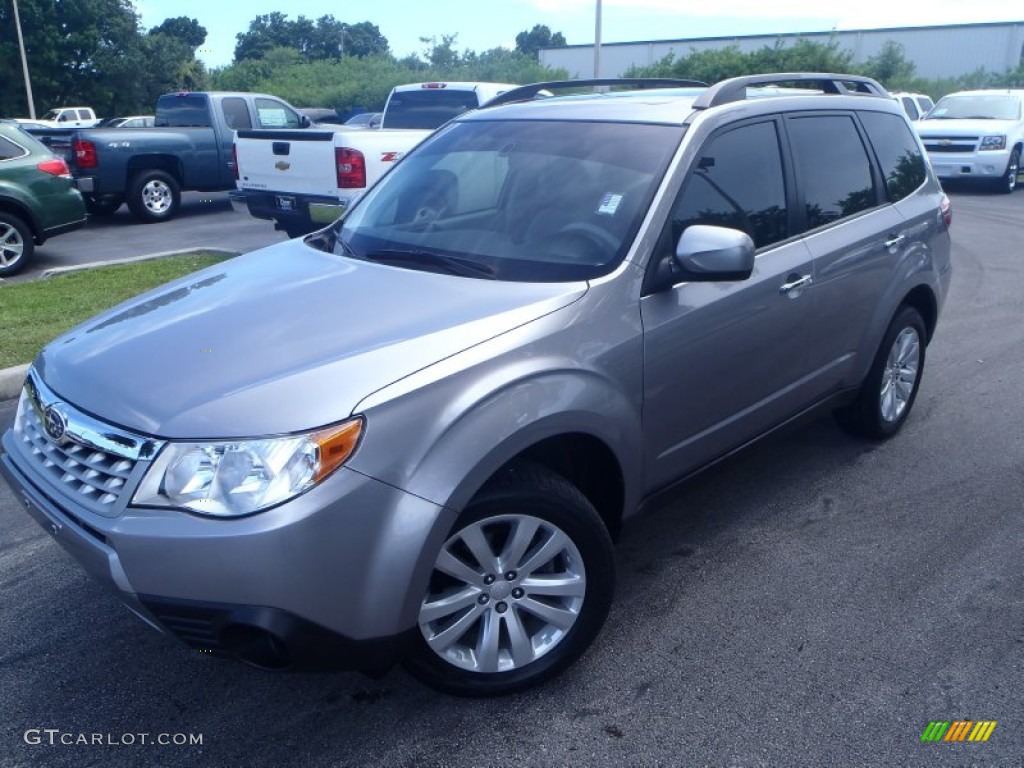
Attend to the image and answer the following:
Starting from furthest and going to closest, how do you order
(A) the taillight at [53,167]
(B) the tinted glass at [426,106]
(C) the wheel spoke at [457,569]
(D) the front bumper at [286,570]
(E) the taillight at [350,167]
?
(B) the tinted glass at [426,106], (A) the taillight at [53,167], (E) the taillight at [350,167], (C) the wheel spoke at [457,569], (D) the front bumper at [286,570]

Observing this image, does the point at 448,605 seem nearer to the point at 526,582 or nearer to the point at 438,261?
the point at 526,582

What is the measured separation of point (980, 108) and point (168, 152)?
15.1m

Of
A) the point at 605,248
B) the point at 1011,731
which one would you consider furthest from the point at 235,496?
the point at 1011,731

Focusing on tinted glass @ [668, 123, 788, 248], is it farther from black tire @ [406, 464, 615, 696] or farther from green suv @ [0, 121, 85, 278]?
green suv @ [0, 121, 85, 278]

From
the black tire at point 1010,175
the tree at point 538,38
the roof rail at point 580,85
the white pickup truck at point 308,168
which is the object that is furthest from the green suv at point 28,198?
the tree at point 538,38

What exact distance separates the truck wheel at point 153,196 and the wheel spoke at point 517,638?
12447mm

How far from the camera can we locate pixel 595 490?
3.33 meters

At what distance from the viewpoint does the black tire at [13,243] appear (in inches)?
375

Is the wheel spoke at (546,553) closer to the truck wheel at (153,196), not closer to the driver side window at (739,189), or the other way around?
the driver side window at (739,189)

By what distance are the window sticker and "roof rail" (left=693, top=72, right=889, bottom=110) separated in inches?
23.0

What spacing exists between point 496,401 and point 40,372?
1538mm

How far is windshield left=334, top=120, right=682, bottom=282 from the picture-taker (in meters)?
3.34

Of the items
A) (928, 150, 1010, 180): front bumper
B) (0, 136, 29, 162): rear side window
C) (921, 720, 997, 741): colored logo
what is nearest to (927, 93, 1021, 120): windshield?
(928, 150, 1010, 180): front bumper

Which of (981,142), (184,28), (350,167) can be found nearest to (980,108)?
(981,142)
